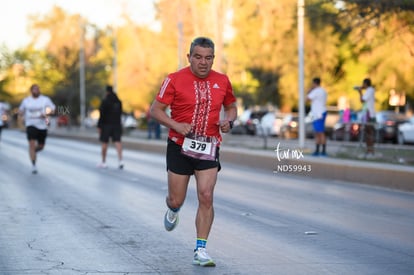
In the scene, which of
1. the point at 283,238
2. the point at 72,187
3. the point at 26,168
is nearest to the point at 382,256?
the point at 283,238

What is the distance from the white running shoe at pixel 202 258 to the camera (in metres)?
7.38

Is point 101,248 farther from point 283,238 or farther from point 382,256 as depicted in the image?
point 382,256

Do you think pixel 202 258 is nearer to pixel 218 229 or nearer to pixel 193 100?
pixel 193 100

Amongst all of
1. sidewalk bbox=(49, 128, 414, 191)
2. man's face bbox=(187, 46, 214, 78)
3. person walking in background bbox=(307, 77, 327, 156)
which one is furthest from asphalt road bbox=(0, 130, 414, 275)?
person walking in background bbox=(307, 77, 327, 156)

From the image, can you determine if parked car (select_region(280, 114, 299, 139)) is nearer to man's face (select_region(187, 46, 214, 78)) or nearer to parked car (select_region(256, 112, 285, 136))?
parked car (select_region(256, 112, 285, 136))

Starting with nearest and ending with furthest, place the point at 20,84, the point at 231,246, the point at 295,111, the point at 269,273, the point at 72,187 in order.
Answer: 1. the point at 269,273
2. the point at 231,246
3. the point at 72,187
4. the point at 295,111
5. the point at 20,84

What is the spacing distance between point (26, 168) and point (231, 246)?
42.3 ft

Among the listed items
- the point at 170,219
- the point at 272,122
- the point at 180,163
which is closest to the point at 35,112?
the point at 170,219

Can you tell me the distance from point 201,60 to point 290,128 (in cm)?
3702

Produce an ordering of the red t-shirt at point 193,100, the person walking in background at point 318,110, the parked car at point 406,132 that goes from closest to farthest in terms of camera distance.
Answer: the red t-shirt at point 193,100 < the person walking in background at point 318,110 < the parked car at point 406,132

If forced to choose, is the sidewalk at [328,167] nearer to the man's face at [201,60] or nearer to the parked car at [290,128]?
the man's face at [201,60]

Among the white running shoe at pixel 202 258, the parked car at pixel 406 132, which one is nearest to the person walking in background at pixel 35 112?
the white running shoe at pixel 202 258

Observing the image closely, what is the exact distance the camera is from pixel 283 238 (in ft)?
30.1

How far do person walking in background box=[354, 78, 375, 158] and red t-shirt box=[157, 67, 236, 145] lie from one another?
12.7 meters
